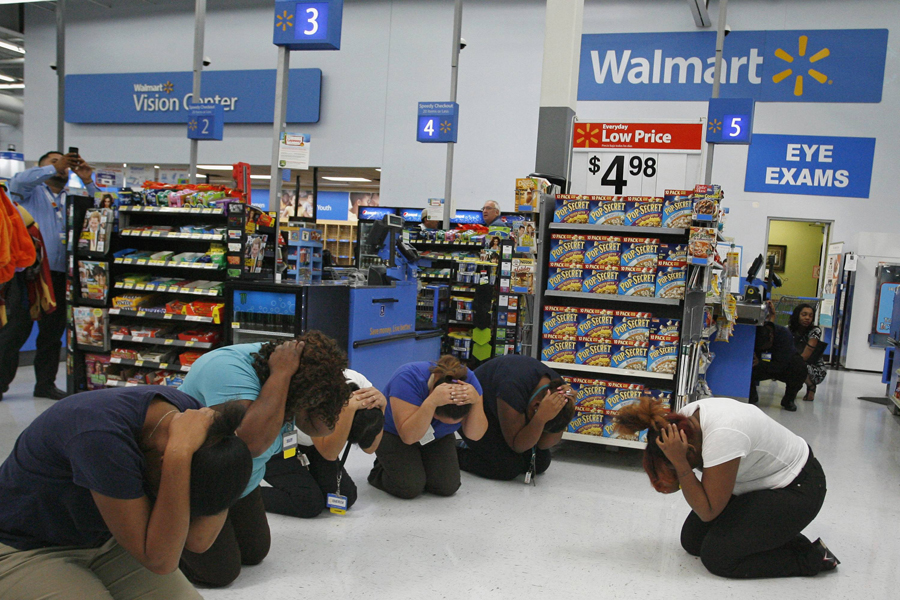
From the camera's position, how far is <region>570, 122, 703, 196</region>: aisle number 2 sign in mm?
5094

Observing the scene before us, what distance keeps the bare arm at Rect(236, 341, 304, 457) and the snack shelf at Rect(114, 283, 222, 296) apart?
3.04m

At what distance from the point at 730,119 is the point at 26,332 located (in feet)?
27.9

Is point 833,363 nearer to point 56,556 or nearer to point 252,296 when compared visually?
point 252,296

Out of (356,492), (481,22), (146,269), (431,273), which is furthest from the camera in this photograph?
(481,22)

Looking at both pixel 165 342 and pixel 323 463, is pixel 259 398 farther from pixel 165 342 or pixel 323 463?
pixel 165 342

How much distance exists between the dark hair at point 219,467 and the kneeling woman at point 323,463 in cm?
136

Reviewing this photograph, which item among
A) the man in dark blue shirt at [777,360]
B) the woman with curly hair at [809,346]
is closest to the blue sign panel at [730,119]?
the woman with curly hair at [809,346]

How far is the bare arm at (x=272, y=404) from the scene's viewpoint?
2.24m

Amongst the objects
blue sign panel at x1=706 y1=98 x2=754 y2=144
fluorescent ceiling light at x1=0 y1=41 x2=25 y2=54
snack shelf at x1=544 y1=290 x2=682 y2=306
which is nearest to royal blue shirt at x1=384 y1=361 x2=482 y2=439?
snack shelf at x1=544 y1=290 x2=682 y2=306

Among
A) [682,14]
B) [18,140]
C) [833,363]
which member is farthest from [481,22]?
[18,140]

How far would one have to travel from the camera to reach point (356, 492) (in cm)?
357

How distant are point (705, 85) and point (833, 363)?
5.12 metres

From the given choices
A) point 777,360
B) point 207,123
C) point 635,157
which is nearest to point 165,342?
point 635,157

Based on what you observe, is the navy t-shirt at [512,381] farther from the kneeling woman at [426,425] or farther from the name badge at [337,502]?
the name badge at [337,502]
